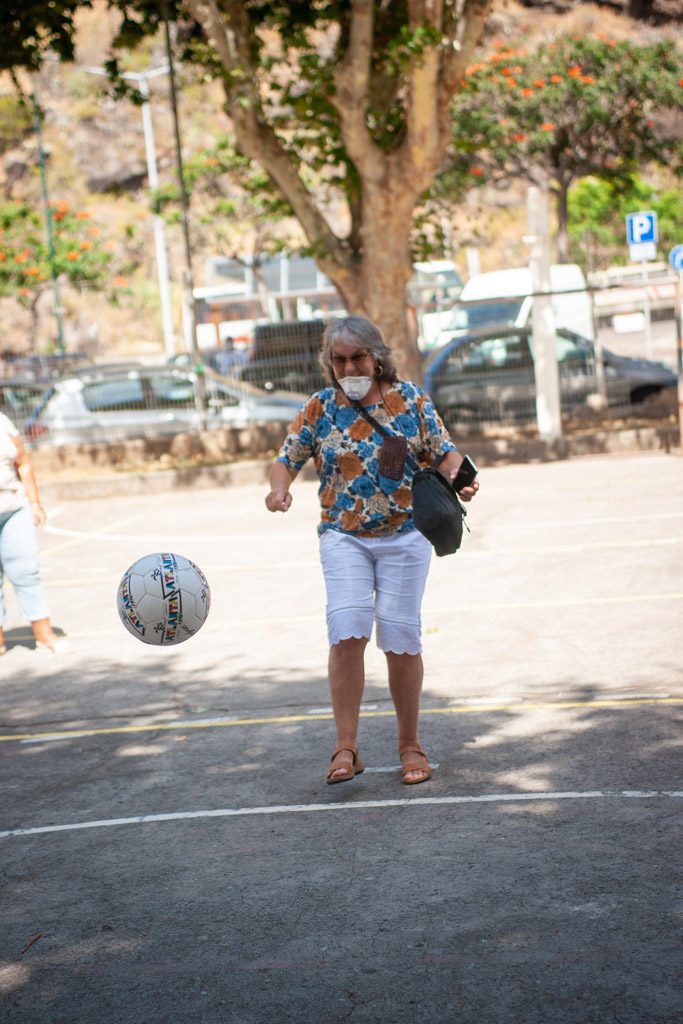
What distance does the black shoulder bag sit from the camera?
5.80 metres

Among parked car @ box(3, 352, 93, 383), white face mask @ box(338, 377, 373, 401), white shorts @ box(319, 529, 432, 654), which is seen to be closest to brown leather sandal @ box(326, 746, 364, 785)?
white shorts @ box(319, 529, 432, 654)

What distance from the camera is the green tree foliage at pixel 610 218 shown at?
5109 cm

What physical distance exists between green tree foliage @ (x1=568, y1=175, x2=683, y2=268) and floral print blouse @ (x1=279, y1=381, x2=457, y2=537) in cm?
4510

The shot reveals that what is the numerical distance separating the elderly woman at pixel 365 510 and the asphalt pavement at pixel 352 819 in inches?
15.2

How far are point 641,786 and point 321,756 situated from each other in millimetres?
1578

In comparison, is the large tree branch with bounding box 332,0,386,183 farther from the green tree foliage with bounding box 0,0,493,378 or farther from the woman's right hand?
the woman's right hand

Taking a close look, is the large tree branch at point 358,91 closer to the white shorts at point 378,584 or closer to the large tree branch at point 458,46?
the large tree branch at point 458,46

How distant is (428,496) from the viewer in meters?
5.84

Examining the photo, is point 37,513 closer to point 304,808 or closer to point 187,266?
point 304,808

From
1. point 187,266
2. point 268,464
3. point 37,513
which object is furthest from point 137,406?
point 37,513

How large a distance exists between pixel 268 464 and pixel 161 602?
1329 centimetres

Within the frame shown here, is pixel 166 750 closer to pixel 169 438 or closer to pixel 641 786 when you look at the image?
pixel 641 786

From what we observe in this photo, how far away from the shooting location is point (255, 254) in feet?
109

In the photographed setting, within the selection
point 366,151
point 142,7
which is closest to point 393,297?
point 366,151
